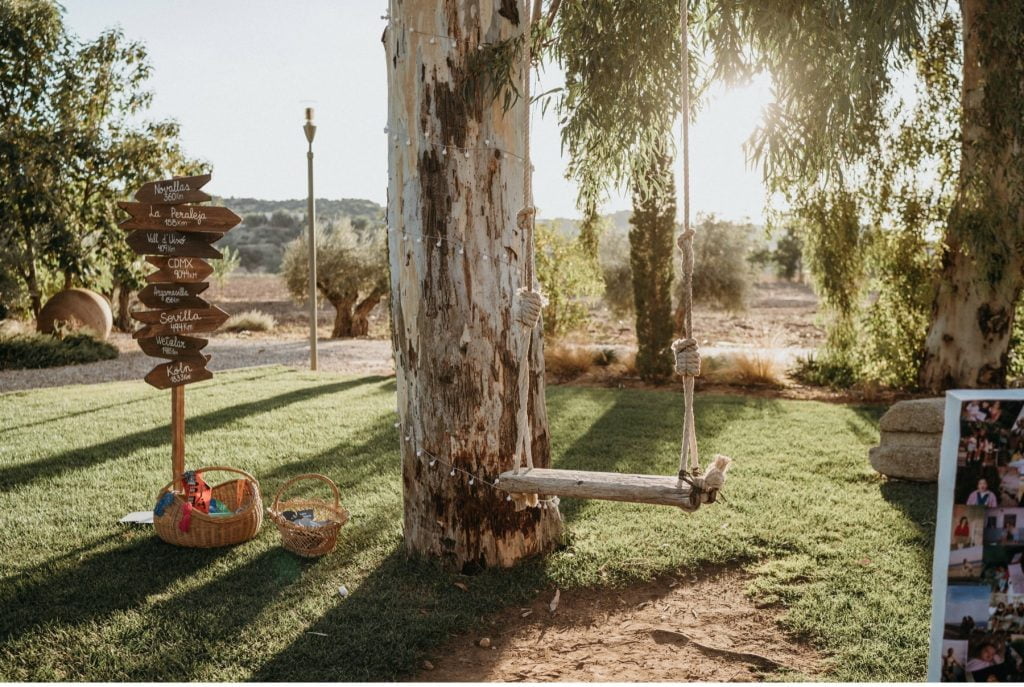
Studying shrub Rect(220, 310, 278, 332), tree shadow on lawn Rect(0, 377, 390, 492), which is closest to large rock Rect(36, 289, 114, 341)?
shrub Rect(220, 310, 278, 332)

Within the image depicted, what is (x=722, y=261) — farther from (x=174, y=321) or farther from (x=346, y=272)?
(x=174, y=321)

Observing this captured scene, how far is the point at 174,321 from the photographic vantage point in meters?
5.23

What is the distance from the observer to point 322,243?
823 inches

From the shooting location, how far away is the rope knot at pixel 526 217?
3822mm

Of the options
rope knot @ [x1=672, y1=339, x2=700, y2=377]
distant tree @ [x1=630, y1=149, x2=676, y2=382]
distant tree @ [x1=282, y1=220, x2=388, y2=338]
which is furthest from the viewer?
distant tree @ [x1=282, y1=220, x2=388, y2=338]

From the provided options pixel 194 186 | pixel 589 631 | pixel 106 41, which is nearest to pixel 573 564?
pixel 589 631

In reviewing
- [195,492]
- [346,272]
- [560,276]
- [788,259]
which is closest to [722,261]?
[560,276]

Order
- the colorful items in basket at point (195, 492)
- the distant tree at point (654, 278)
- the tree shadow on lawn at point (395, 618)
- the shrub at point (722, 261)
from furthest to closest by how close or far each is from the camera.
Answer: the shrub at point (722, 261), the distant tree at point (654, 278), the colorful items in basket at point (195, 492), the tree shadow on lawn at point (395, 618)

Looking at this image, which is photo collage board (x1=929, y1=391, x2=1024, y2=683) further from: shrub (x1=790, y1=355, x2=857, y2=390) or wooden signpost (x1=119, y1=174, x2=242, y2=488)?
shrub (x1=790, y1=355, x2=857, y2=390)

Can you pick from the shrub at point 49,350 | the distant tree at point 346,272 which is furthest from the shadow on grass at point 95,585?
the distant tree at point 346,272

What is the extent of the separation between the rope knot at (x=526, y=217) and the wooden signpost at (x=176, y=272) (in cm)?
213

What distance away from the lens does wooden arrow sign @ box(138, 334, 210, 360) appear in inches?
207

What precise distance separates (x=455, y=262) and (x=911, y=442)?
4.09m

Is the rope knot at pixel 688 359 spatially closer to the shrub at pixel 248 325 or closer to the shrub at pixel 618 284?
the shrub at pixel 618 284
